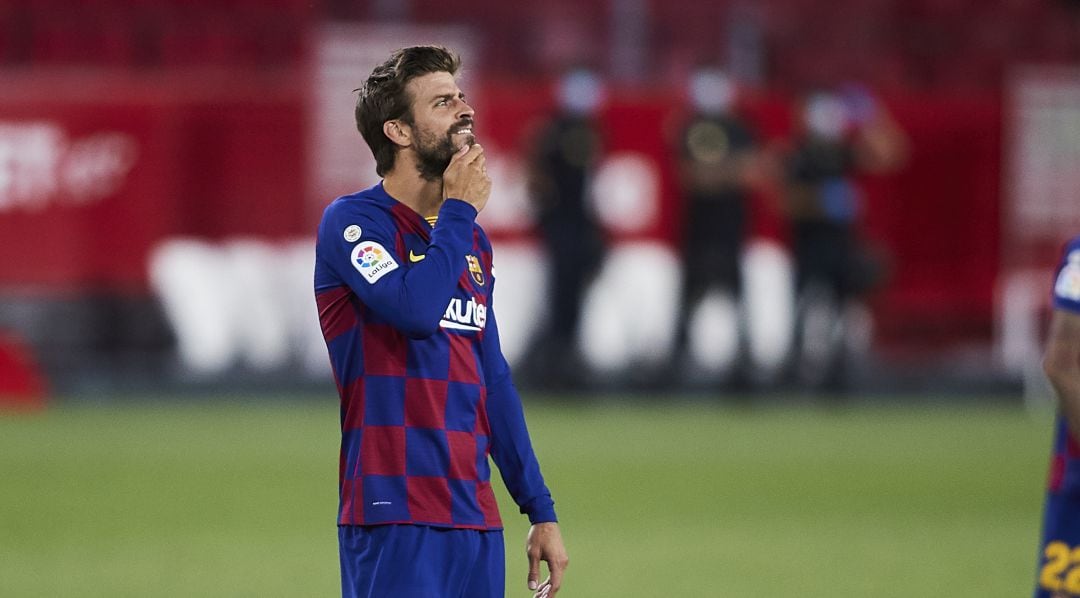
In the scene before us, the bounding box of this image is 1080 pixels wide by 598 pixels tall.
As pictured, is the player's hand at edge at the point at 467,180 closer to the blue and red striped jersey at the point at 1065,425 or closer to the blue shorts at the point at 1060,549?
the blue and red striped jersey at the point at 1065,425

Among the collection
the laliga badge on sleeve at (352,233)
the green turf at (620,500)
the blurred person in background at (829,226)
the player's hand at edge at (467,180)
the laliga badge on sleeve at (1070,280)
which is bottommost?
the green turf at (620,500)

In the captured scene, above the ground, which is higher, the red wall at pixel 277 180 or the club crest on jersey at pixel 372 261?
the club crest on jersey at pixel 372 261

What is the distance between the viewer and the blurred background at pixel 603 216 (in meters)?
14.6

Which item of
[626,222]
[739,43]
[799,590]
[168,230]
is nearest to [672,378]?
[626,222]

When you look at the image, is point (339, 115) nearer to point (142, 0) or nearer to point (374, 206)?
point (142, 0)

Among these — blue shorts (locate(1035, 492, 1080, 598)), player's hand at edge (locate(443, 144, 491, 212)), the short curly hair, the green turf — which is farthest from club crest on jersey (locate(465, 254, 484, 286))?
the green turf

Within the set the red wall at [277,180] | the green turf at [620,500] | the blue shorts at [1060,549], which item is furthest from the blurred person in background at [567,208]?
the blue shorts at [1060,549]

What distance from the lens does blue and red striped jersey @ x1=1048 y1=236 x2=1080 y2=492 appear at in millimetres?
4844

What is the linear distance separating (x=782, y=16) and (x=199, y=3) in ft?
19.1

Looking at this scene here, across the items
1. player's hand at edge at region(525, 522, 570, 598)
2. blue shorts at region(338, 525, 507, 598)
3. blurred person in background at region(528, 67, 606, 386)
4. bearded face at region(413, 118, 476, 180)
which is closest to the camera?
blue shorts at region(338, 525, 507, 598)

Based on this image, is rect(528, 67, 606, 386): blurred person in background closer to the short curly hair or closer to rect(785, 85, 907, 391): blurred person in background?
rect(785, 85, 907, 391): blurred person in background

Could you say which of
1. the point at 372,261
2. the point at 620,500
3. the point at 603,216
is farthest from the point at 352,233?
the point at 603,216

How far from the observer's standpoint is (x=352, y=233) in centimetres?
412

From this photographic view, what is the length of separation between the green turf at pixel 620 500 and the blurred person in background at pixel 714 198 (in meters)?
1.06
